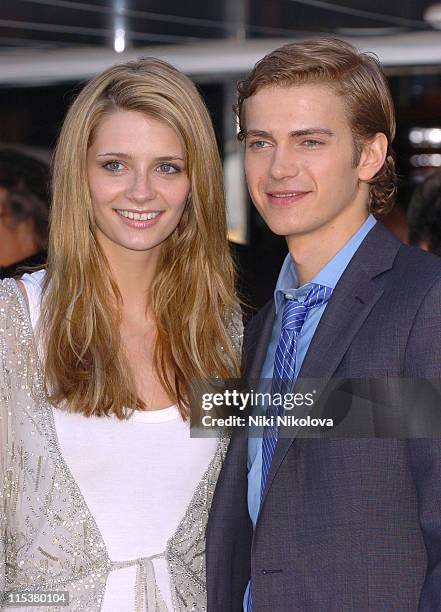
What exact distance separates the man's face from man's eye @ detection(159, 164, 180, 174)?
295 millimetres

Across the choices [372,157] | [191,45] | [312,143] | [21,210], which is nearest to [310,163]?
[312,143]

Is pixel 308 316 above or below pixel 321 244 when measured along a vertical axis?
below

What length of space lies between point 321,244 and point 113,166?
0.56 m

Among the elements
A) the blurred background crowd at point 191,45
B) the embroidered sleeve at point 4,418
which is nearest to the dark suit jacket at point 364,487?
the embroidered sleeve at point 4,418

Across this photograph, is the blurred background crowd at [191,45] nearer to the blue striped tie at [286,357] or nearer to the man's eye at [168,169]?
the man's eye at [168,169]

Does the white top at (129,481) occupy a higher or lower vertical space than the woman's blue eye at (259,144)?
lower

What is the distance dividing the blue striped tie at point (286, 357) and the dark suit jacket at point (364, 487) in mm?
88

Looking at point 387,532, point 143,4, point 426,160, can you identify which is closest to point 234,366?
point 387,532

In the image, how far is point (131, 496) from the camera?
2.42 m

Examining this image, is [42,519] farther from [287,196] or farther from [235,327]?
[287,196]

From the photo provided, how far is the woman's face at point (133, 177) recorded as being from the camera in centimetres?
253

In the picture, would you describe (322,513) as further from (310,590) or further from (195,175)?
(195,175)

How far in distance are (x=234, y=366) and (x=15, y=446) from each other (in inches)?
23.8

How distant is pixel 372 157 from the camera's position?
2398 mm
